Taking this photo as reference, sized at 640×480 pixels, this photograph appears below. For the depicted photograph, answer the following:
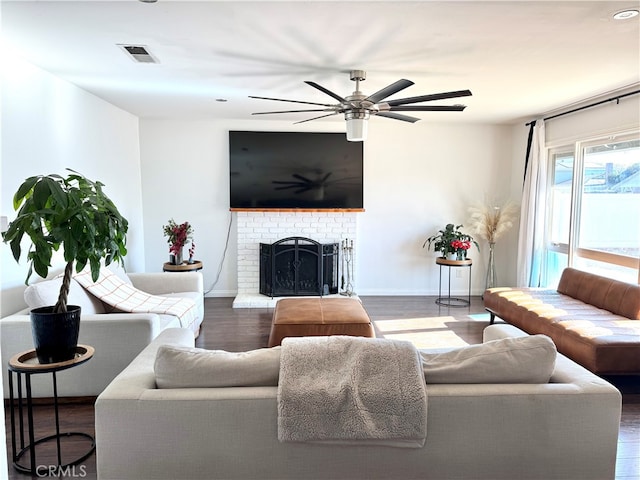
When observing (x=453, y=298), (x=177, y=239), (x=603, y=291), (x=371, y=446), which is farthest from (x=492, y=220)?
(x=371, y=446)

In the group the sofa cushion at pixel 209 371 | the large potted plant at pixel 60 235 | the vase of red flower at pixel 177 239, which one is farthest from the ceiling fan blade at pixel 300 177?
the sofa cushion at pixel 209 371

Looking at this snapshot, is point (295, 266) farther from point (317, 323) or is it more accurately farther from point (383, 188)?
point (317, 323)

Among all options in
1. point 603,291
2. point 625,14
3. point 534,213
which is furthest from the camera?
point 534,213

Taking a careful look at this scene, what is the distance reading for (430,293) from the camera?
6.47m

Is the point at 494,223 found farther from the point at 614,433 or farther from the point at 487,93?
the point at 614,433

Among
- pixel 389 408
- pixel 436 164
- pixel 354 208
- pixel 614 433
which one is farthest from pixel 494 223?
pixel 389 408

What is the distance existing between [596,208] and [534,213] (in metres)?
0.89

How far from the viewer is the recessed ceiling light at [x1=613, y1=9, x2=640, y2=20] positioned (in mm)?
2420

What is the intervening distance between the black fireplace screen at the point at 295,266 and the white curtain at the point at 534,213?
249 centimetres

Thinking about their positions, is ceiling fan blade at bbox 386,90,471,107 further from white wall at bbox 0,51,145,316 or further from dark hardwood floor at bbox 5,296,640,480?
white wall at bbox 0,51,145,316

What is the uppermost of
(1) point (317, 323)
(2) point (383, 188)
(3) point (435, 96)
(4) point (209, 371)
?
(3) point (435, 96)

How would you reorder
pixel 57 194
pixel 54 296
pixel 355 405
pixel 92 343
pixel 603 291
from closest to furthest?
pixel 355 405
pixel 57 194
pixel 92 343
pixel 54 296
pixel 603 291

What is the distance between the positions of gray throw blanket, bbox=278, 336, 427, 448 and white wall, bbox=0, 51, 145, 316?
254 cm

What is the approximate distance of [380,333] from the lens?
178 inches
